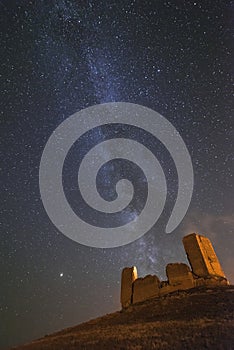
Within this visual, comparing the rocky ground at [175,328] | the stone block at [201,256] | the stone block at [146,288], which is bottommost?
the rocky ground at [175,328]

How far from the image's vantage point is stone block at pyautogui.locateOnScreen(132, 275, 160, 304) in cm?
2900

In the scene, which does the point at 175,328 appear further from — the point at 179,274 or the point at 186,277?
the point at 179,274

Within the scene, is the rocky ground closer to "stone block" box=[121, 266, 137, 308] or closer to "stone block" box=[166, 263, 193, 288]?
"stone block" box=[166, 263, 193, 288]

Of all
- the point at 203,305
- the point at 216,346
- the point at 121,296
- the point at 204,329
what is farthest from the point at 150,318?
the point at 121,296

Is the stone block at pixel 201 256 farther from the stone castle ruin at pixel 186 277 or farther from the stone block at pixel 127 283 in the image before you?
the stone block at pixel 127 283

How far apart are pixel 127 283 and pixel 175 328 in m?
17.4

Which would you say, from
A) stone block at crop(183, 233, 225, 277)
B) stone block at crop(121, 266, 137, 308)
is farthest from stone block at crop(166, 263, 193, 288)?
stone block at crop(121, 266, 137, 308)

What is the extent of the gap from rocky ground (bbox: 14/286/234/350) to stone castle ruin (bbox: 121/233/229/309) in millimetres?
4263

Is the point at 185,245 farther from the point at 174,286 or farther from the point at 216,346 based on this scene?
the point at 216,346

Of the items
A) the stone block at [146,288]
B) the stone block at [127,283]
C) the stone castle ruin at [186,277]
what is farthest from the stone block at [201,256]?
the stone block at [127,283]

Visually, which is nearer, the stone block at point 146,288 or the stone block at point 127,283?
the stone block at point 146,288

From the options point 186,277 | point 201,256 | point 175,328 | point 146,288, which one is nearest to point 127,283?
point 146,288

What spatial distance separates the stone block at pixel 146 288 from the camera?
29.0 metres

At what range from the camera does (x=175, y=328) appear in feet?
48.8
